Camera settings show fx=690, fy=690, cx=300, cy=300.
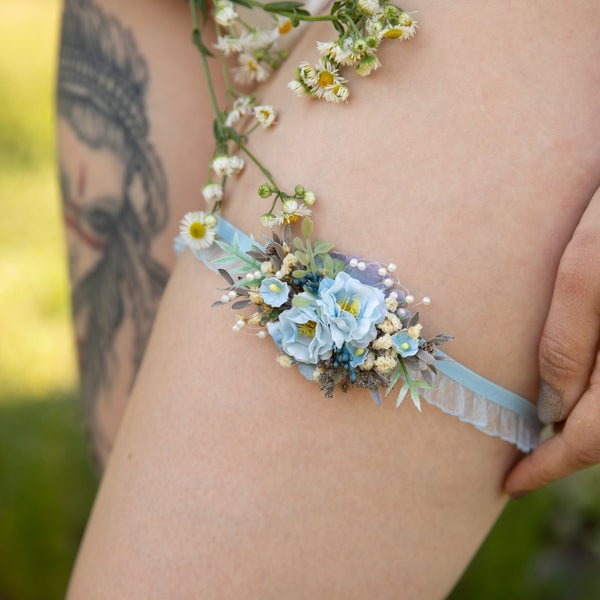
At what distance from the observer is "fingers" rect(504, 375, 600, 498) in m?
1.15

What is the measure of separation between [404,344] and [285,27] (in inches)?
25.7

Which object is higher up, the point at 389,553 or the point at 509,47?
the point at 509,47

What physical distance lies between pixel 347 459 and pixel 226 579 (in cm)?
27

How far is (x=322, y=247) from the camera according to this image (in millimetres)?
1085

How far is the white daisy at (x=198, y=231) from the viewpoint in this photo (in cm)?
117

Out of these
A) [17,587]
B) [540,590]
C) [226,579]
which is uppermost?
[226,579]

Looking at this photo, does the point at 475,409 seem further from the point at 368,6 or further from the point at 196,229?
the point at 368,6

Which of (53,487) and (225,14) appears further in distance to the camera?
(53,487)

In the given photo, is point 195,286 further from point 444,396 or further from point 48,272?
point 48,272

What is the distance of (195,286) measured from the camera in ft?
3.97

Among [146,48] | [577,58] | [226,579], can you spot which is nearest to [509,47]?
[577,58]

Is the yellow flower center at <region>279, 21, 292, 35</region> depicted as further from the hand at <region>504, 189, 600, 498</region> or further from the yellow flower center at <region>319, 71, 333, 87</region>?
the hand at <region>504, 189, 600, 498</region>

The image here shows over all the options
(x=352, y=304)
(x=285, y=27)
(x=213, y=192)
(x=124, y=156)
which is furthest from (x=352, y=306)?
(x=124, y=156)

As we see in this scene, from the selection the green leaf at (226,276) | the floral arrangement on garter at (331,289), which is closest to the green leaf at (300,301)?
the floral arrangement on garter at (331,289)
